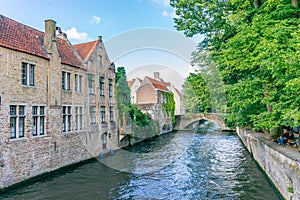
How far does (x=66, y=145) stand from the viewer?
15.0 metres

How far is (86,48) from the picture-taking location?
63.6ft

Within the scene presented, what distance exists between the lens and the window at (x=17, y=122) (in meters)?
11.4

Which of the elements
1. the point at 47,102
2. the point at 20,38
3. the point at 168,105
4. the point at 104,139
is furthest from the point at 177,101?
the point at 20,38

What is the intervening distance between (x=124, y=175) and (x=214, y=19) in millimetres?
12143

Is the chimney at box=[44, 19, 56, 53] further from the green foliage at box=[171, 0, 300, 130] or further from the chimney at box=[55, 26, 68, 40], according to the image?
the green foliage at box=[171, 0, 300, 130]

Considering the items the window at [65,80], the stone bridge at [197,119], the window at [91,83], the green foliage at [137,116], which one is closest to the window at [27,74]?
the window at [65,80]

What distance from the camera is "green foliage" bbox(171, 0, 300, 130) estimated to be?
26.5 feet

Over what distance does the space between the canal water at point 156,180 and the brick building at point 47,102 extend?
3.92 ft

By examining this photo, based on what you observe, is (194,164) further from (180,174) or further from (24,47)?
(24,47)

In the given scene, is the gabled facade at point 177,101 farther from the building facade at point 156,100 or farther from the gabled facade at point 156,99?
the gabled facade at point 156,99

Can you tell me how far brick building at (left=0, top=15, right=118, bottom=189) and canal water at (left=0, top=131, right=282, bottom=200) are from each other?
120cm

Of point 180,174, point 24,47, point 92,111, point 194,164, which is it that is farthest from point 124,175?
point 24,47

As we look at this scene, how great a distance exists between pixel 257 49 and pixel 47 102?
38.7ft

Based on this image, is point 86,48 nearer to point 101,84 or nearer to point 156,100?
point 101,84
